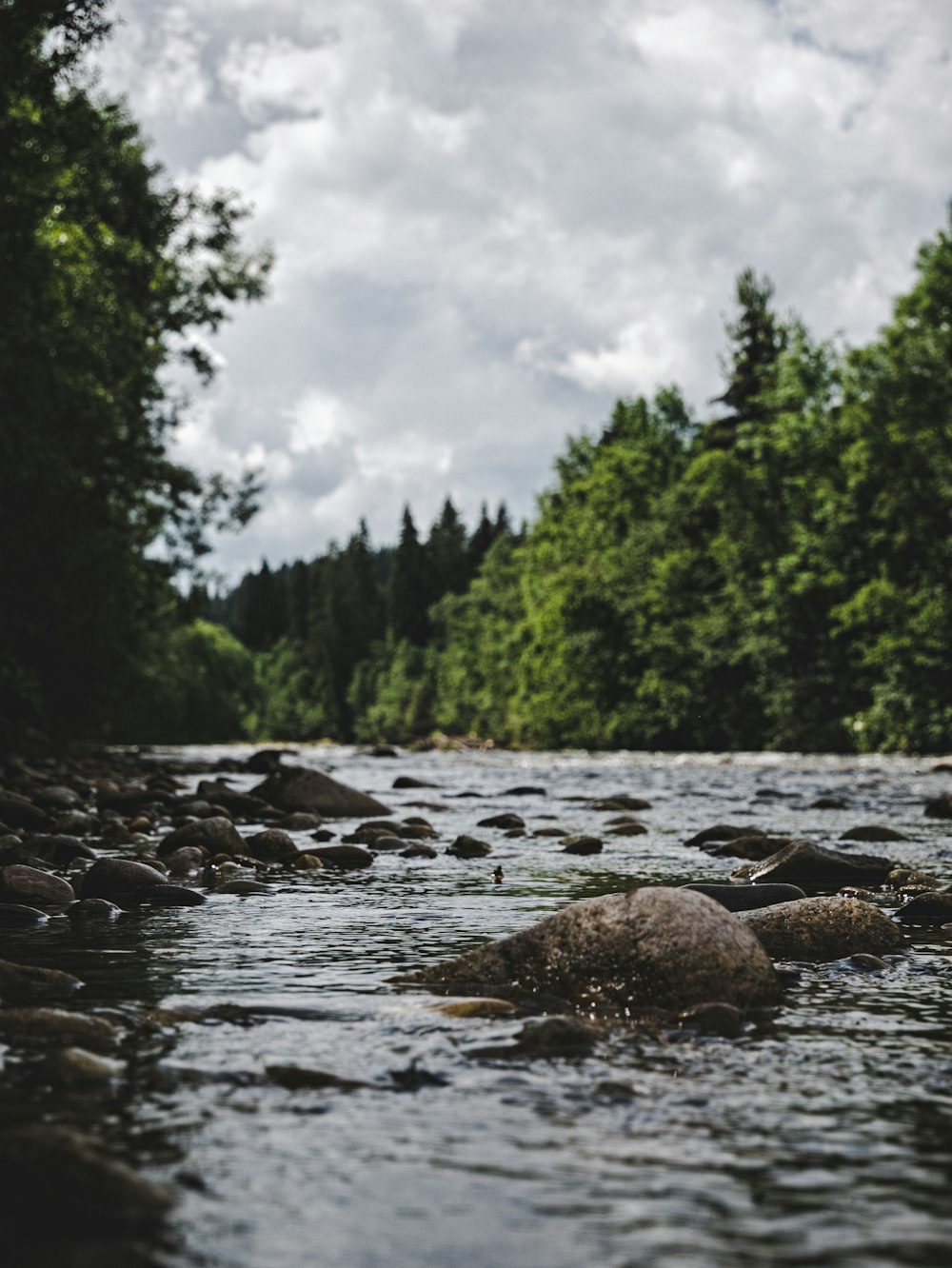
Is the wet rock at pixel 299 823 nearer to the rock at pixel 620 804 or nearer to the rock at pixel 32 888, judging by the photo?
the rock at pixel 620 804

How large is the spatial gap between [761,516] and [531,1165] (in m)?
41.3

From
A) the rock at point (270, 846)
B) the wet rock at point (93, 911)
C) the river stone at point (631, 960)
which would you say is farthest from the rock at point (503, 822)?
the river stone at point (631, 960)

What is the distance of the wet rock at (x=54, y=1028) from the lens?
11.5 feet

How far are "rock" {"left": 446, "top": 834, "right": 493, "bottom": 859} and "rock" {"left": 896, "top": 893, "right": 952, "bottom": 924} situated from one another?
352cm

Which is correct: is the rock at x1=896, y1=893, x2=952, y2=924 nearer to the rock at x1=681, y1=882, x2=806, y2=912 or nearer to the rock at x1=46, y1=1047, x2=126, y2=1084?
the rock at x1=681, y1=882, x2=806, y2=912

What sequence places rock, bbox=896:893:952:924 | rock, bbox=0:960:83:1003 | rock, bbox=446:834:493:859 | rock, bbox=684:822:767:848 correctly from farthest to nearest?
rock, bbox=684:822:767:848 < rock, bbox=446:834:493:859 < rock, bbox=896:893:952:924 < rock, bbox=0:960:83:1003

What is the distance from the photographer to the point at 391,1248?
2.24 m

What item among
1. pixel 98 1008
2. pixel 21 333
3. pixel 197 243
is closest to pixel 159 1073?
pixel 98 1008

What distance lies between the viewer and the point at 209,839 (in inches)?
336

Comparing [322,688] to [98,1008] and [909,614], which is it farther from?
[98,1008]

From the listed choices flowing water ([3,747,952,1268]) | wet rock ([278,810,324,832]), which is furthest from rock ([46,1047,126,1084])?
wet rock ([278,810,324,832])

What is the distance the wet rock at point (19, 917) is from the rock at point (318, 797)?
700 centimetres

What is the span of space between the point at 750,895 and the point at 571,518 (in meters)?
53.6

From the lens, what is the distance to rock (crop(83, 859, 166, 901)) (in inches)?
257
